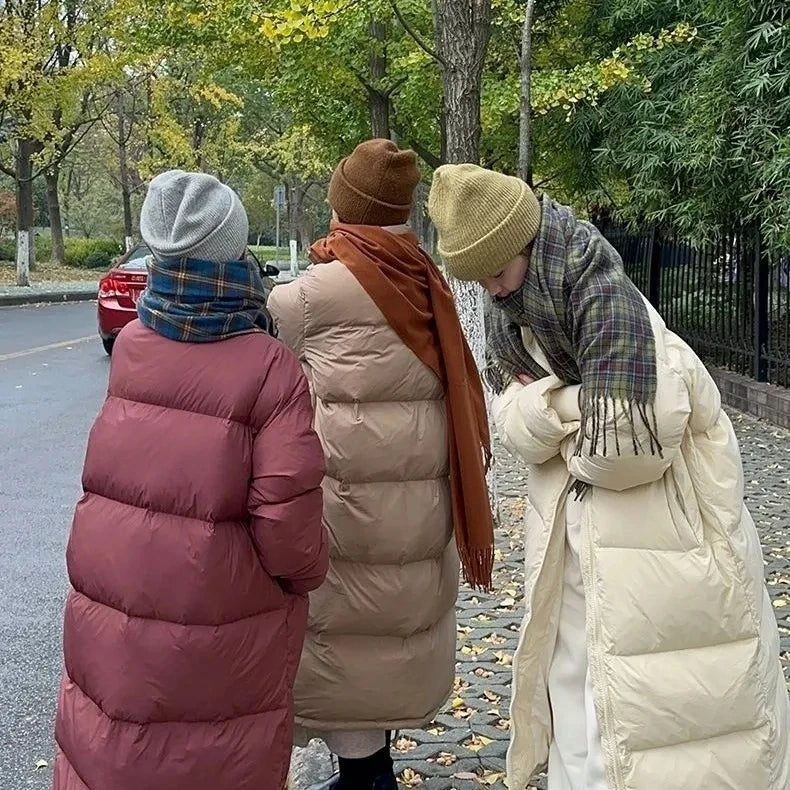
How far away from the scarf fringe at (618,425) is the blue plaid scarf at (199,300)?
0.81m

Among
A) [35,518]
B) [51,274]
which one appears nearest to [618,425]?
[35,518]

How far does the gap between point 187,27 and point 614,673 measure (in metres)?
13.3

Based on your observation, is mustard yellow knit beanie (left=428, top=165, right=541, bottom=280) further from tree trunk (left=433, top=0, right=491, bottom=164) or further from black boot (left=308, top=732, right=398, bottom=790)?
tree trunk (left=433, top=0, right=491, bottom=164)

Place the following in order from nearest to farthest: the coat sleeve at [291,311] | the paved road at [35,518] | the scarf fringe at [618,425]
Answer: the scarf fringe at [618,425]
the coat sleeve at [291,311]
the paved road at [35,518]

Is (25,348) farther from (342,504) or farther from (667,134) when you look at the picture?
(342,504)

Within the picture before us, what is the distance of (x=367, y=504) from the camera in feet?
9.02

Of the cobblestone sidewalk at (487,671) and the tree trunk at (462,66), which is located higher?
the tree trunk at (462,66)

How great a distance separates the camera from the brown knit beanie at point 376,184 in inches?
109

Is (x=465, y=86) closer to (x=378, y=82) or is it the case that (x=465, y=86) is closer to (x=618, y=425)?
(x=618, y=425)

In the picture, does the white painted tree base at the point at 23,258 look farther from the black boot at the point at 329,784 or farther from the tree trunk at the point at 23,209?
the black boot at the point at 329,784

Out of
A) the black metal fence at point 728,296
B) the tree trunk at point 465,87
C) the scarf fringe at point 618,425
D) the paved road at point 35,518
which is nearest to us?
the scarf fringe at point 618,425

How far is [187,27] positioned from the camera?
13.7 meters

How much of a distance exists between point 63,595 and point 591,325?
3.59 meters

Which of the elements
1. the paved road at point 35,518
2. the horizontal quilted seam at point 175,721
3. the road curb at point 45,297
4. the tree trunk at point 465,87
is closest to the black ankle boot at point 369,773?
the horizontal quilted seam at point 175,721
